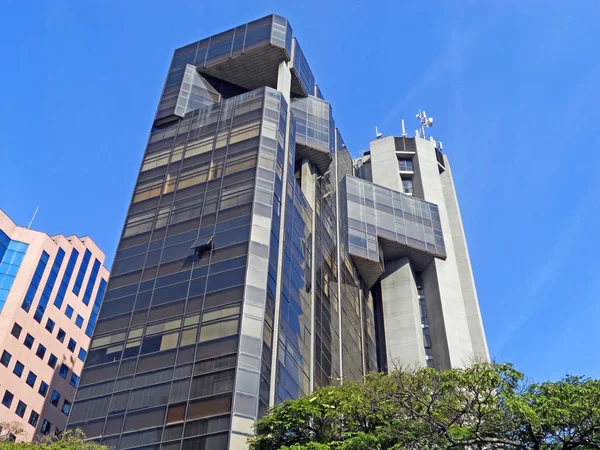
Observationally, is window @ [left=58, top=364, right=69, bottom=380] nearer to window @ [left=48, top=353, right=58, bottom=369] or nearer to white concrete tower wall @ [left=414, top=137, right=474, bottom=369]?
window @ [left=48, top=353, right=58, bottom=369]

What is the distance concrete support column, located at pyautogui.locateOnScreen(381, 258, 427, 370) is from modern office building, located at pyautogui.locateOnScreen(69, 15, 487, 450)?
0.56 feet

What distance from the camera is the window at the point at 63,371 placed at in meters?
78.9

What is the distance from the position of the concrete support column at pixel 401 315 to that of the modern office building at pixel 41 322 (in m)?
38.3

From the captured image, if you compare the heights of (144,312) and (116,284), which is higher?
(116,284)

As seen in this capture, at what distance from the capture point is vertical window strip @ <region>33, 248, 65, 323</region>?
77312 mm

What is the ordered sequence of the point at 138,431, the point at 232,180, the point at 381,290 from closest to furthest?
the point at 138,431
the point at 232,180
the point at 381,290

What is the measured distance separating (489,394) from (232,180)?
33.6 metres

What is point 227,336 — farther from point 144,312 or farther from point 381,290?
point 381,290

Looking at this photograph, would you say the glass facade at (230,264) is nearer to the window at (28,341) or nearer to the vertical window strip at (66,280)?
the window at (28,341)

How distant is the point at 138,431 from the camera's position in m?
41.4

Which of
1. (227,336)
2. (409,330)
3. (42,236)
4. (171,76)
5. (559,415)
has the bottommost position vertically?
(559,415)

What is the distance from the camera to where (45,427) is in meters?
73.9

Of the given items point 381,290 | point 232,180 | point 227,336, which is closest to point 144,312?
point 227,336

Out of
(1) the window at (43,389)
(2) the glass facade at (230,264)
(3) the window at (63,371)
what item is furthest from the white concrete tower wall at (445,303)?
(1) the window at (43,389)
